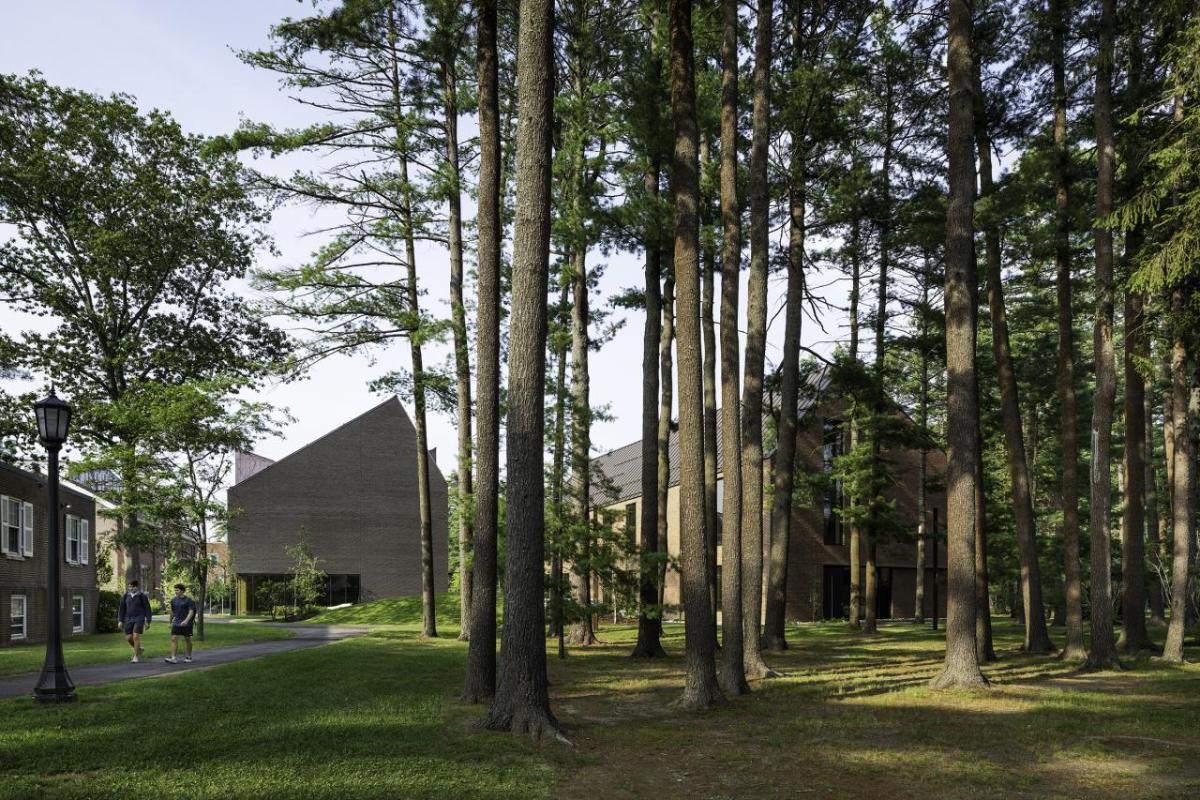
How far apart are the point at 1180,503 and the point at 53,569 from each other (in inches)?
876

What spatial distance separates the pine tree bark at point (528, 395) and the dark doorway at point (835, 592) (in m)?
33.4

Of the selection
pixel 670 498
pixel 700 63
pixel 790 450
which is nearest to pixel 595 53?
pixel 700 63

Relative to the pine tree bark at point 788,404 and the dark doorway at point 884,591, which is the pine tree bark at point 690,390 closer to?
the pine tree bark at point 788,404

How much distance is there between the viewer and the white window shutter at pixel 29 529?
28.6 metres

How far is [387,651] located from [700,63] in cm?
1611

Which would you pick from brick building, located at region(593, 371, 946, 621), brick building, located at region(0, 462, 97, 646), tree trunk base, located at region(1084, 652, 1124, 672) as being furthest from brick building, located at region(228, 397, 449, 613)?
tree trunk base, located at region(1084, 652, 1124, 672)

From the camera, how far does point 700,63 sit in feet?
66.8

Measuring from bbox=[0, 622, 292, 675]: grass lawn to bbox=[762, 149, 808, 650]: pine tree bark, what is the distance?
50.2 feet

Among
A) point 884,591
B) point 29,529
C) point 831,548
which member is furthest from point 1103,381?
point 29,529

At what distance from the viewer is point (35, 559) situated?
96.5 ft

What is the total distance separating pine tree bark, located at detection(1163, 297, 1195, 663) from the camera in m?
18.7

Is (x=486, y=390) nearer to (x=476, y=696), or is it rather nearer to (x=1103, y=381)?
(x=476, y=696)

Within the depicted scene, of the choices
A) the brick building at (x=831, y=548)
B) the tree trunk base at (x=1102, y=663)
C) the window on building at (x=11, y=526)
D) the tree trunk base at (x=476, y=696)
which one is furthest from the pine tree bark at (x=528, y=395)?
the brick building at (x=831, y=548)

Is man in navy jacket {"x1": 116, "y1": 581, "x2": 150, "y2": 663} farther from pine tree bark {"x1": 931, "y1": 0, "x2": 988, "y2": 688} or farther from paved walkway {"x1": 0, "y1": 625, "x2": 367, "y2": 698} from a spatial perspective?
pine tree bark {"x1": 931, "y1": 0, "x2": 988, "y2": 688}
